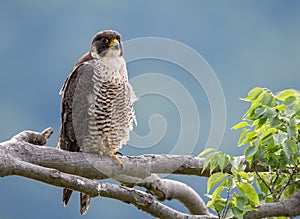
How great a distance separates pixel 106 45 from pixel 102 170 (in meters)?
0.97

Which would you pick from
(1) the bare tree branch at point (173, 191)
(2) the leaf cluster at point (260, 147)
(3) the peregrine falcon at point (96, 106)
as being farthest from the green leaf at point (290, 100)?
(3) the peregrine falcon at point (96, 106)

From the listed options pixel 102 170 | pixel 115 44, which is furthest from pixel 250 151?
pixel 115 44

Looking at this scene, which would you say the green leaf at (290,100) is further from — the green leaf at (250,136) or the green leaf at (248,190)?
the green leaf at (248,190)

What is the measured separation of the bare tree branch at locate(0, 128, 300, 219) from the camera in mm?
1991

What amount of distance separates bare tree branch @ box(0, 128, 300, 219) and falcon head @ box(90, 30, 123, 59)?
73cm

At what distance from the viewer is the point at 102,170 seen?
260 cm

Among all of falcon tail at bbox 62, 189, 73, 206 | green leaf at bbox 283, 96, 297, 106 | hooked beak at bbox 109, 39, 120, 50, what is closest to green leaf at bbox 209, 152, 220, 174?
green leaf at bbox 283, 96, 297, 106

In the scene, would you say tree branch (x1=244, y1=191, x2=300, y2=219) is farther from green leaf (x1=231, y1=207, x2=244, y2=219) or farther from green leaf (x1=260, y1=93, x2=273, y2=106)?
green leaf (x1=260, y1=93, x2=273, y2=106)

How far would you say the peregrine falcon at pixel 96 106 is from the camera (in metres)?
3.04

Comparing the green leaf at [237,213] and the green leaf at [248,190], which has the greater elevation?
the green leaf at [248,190]

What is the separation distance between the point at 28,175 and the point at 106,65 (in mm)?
1338

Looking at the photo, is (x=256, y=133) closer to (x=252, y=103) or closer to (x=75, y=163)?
(x=252, y=103)

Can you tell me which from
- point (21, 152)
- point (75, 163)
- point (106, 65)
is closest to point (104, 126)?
point (106, 65)

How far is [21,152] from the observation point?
2281mm
